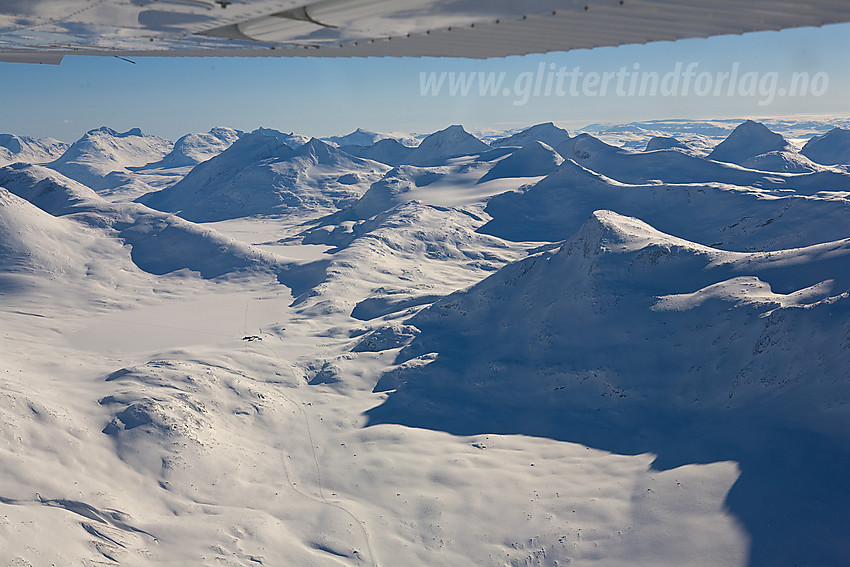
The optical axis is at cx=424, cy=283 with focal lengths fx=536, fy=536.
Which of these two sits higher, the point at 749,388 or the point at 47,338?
the point at 749,388

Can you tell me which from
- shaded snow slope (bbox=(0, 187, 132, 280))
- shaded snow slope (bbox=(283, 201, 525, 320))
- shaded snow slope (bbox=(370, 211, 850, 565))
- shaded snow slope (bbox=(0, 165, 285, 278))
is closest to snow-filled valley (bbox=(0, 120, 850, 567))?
shaded snow slope (bbox=(370, 211, 850, 565))

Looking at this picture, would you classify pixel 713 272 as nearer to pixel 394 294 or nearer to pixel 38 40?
pixel 394 294

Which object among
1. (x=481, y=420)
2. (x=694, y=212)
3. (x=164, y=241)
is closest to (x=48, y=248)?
(x=164, y=241)

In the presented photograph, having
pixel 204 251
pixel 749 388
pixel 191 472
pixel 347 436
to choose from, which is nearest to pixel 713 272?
pixel 749 388

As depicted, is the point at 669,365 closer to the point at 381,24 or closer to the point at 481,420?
the point at 481,420

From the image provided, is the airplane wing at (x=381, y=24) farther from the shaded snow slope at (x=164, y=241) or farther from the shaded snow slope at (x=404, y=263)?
the shaded snow slope at (x=164, y=241)
